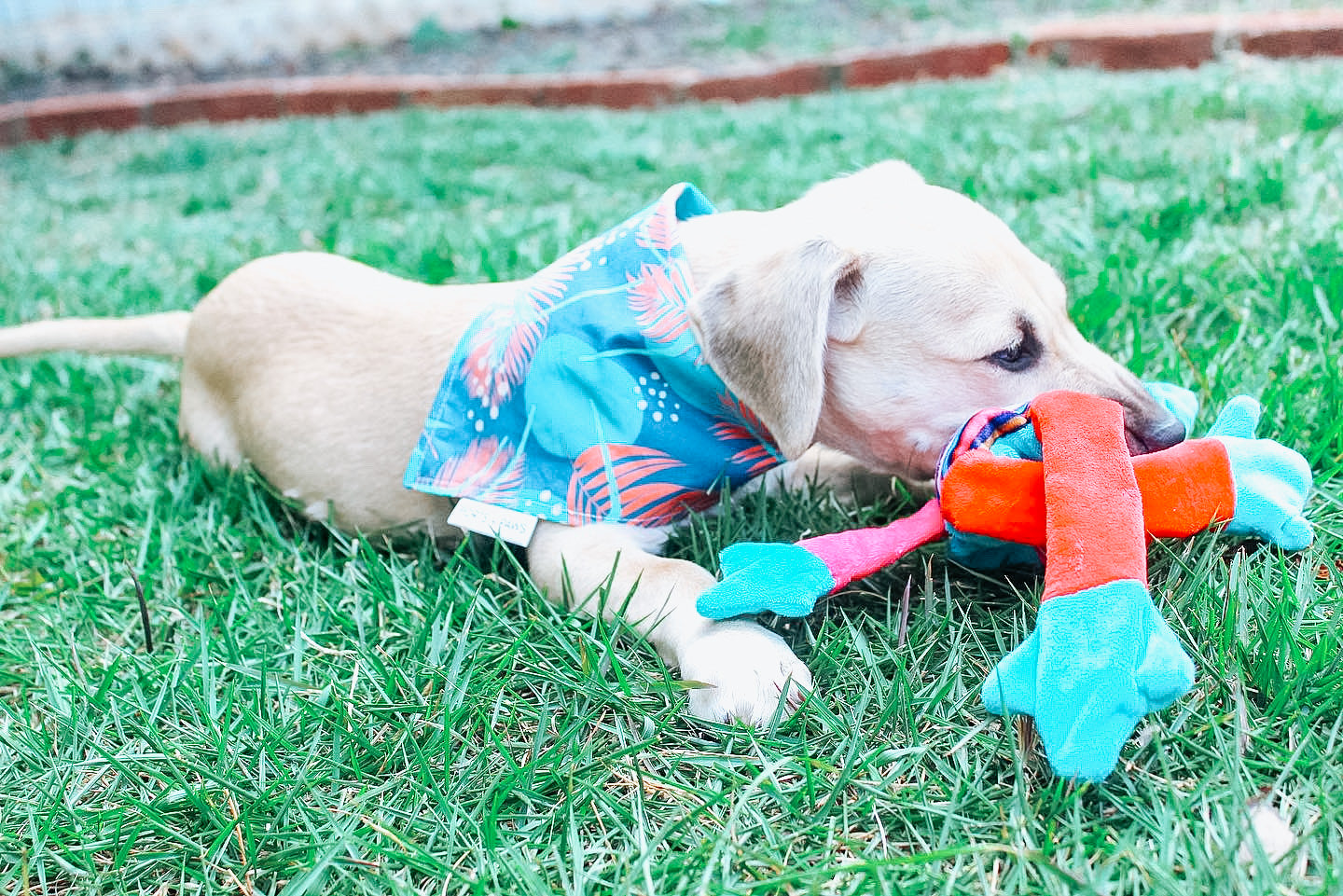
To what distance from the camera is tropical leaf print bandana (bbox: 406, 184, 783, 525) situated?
246 centimetres

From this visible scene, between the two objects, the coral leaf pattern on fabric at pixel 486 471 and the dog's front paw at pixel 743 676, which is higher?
the coral leaf pattern on fabric at pixel 486 471

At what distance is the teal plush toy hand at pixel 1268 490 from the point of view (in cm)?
204

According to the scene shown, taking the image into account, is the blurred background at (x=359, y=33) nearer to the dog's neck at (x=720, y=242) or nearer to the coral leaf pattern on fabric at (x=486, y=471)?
the dog's neck at (x=720, y=242)

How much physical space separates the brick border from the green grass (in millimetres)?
3422

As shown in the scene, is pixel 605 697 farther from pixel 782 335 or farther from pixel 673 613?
pixel 782 335

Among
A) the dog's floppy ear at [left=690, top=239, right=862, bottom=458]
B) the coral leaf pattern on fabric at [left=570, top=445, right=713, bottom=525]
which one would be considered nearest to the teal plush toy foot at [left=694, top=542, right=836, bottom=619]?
the dog's floppy ear at [left=690, top=239, right=862, bottom=458]

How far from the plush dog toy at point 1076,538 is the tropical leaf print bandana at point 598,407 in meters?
0.47

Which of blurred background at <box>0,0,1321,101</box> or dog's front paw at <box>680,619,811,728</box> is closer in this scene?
dog's front paw at <box>680,619,811,728</box>

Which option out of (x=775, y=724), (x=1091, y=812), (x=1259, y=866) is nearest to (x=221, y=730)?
(x=775, y=724)

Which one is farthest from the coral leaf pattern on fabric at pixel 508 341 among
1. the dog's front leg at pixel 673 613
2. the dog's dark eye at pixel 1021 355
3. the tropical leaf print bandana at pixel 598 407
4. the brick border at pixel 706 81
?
the brick border at pixel 706 81

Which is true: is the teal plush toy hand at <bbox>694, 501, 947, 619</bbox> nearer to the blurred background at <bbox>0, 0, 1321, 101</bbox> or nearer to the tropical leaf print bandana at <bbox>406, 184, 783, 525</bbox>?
the tropical leaf print bandana at <bbox>406, 184, 783, 525</bbox>

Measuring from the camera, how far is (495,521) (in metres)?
2.48

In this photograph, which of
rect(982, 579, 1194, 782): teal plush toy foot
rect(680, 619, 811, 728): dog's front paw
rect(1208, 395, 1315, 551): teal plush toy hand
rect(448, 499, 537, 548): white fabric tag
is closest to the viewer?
rect(982, 579, 1194, 782): teal plush toy foot

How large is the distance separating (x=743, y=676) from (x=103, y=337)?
2770 millimetres
